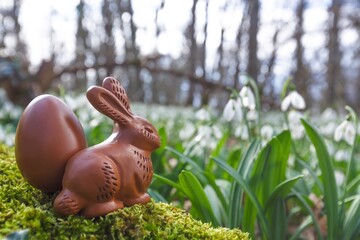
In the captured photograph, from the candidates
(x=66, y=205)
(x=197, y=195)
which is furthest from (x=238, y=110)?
(x=66, y=205)

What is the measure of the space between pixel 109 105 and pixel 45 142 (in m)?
0.20

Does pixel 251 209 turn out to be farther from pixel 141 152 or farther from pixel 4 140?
pixel 4 140

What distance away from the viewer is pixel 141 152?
3.87 feet

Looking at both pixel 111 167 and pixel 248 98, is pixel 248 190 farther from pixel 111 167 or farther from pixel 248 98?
pixel 111 167

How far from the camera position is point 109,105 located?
1.14 m

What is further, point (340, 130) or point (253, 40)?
point (253, 40)

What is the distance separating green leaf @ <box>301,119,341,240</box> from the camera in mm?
1771

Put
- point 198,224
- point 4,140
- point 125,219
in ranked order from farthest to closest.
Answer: point 4,140 → point 198,224 → point 125,219

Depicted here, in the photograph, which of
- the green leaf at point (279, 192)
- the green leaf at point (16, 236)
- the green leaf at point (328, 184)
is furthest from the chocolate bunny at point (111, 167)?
the green leaf at point (328, 184)

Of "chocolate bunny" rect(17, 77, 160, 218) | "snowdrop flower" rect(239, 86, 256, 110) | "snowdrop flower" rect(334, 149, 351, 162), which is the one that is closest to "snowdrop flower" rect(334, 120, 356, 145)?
"snowdrop flower" rect(239, 86, 256, 110)

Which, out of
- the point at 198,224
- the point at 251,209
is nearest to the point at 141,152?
the point at 198,224

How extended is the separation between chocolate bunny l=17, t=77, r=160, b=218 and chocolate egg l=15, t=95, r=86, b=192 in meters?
0.01

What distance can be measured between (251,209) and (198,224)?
0.65 metres

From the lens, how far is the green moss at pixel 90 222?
1032 mm
